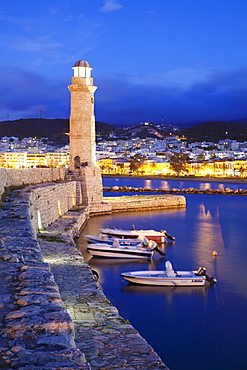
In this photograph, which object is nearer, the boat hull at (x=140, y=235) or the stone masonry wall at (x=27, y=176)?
the stone masonry wall at (x=27, y=176)

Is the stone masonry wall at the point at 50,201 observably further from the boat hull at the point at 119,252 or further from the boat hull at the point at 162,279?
the boat hull at the point at 162,279

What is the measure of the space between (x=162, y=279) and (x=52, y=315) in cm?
733

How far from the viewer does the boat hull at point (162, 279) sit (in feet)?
33.3

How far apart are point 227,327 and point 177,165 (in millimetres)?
66227

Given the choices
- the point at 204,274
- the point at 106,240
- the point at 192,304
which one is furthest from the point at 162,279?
the point at 106,240

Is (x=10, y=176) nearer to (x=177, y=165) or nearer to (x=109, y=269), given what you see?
(x=109, y=269)

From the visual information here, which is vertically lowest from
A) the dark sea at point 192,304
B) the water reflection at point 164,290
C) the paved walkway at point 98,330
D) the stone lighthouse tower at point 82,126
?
the dark sea at point 192,304

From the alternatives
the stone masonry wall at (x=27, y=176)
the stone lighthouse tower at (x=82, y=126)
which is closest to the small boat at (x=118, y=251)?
the stone masonry wall at (x=27, y=176)

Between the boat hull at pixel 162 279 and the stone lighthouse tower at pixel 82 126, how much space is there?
38.1 ft

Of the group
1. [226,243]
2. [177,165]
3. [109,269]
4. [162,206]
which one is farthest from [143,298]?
[177,165]

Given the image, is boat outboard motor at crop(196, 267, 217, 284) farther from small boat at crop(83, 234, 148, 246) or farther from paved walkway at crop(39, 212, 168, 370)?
small boat at crop(83, 234, 148, 246)

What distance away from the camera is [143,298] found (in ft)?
31.1

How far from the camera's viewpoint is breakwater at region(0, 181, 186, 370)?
104 inches

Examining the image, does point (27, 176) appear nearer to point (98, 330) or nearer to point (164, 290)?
point (164, 290)
